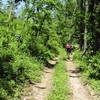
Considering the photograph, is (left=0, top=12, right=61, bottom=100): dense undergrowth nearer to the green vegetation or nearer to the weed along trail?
the green vegetation

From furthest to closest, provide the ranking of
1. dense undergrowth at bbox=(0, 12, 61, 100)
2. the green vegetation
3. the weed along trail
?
the green vegetation → the weed along trail → dense undergrowth at bbox=(0, 12, 61, 100)

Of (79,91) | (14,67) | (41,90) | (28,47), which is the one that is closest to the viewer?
(41,90)

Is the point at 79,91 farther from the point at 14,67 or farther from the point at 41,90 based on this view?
the point at 14,67

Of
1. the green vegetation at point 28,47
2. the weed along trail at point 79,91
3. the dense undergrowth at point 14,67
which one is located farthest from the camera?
the green vegetation at point 28,47

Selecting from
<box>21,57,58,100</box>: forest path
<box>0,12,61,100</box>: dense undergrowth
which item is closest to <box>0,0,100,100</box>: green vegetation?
<box>0,12,61,100</box>: dense undergrowth

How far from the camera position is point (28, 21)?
60.6 feet

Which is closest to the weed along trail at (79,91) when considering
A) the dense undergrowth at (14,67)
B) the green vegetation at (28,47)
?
the green vegetation at (28,47)

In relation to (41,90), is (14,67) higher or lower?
higher

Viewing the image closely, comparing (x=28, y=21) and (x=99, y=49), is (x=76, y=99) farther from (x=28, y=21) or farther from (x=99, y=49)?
(x=28, y=21)

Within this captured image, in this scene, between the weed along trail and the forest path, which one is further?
the weed along trail

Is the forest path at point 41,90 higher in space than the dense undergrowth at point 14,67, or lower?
lower

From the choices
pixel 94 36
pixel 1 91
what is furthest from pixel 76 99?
→ pixel 94 36

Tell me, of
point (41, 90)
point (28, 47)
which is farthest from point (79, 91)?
point (28, 47)

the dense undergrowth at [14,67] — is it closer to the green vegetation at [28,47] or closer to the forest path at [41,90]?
the green vegetation at [28,47]
